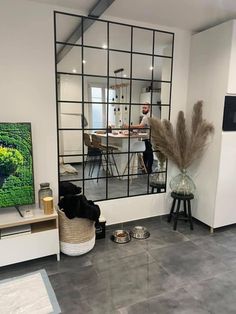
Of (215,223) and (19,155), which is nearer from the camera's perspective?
(19,155)

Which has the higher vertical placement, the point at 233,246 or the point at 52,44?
the point at 52,44

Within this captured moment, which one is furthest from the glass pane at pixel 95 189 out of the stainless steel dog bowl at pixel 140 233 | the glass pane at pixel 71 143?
the stainless steel dog bowl at pixel 140 233

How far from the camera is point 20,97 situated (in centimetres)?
241

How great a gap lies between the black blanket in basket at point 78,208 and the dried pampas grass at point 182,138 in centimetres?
122

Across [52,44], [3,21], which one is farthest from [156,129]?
[3,21]

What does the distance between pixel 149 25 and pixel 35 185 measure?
231 cm

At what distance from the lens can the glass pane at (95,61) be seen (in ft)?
8.92

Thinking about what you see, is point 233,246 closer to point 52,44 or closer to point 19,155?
point 19,155

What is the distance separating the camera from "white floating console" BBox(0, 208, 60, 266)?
215cm

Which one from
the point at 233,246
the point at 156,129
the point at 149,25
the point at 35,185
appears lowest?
the point at 233,246

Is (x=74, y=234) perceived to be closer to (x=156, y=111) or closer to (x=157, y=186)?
(x=157, y=186)

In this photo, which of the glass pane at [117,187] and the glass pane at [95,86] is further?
the glass pane at [117,187]

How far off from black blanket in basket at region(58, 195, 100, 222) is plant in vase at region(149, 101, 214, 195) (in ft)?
4.01

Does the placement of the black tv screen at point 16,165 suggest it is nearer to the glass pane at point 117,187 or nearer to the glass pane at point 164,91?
the glass pane at point 117,187
